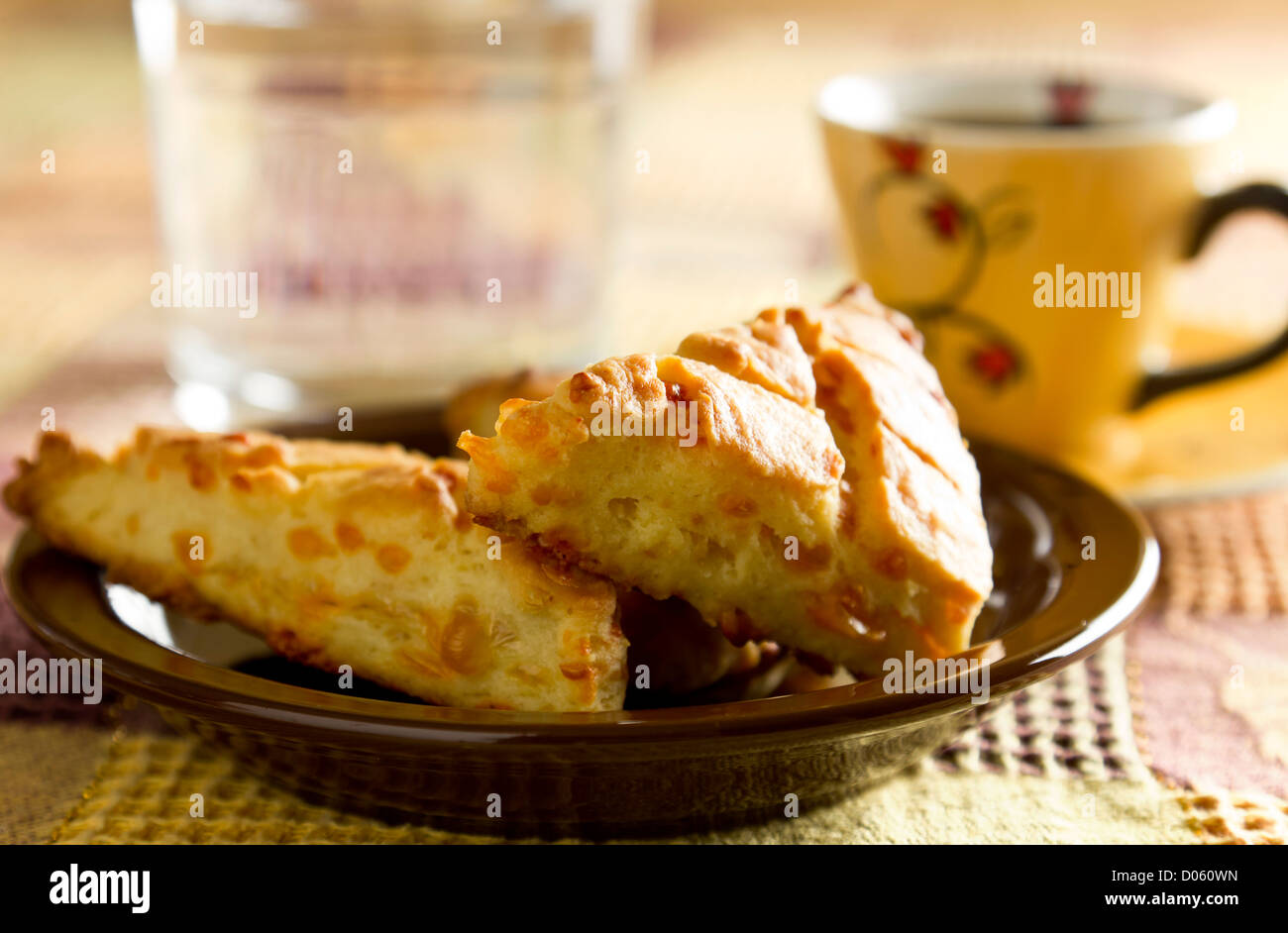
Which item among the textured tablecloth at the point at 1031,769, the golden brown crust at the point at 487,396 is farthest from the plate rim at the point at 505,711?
the golden brown crust at the point at 487,396

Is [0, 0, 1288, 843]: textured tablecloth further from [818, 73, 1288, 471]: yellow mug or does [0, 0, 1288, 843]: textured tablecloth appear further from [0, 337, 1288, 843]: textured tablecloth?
[818, 73, 1288, 471]: yellow mug

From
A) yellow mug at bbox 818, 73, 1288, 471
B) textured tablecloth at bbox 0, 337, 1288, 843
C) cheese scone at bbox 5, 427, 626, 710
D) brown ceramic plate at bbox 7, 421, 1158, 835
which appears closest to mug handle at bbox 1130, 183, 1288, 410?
yellow mug at bbox 818, 73, 1288, 471

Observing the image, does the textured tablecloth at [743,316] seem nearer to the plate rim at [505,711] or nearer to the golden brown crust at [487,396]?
the plate rim at [505,711]

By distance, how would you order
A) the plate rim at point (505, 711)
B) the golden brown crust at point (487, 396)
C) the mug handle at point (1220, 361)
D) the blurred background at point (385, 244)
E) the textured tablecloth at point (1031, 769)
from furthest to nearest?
the blurred background at point (385, 244) < the mug handle at point (1220, 361) < the golden brown crust at point (487, 396) < the textured tablecloth at point (1031, 769) < the plate rim at point (505, 711)

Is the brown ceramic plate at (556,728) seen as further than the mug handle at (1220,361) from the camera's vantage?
No

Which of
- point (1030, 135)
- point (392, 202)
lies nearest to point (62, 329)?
point (392, 202)

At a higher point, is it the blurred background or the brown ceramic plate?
the blurred background

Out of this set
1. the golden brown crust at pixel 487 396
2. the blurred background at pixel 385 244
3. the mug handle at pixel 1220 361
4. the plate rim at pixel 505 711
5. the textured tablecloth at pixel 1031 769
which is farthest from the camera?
the blurred background at pixel 385 244

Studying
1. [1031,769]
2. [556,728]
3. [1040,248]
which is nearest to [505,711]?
[556,728]
